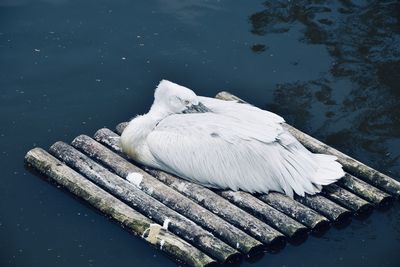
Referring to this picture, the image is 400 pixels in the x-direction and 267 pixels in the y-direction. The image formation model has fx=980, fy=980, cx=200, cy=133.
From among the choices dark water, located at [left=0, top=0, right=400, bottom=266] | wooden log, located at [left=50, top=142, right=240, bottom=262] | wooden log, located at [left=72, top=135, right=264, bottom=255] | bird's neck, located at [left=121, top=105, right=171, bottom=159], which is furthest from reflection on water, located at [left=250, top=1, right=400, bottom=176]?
wooden log, located at [left=50, top=142, right=240, bottom=262]

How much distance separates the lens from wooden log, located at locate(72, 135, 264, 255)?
324 inches

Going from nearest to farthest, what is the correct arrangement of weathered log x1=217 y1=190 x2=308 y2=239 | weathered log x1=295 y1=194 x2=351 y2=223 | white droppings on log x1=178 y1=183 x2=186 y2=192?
weathered log x1=217 y1=190 x2=308 y2=239 < weathered log x1=295 y1=194 x2=351 y2=223 < white droppings on log x1=178 y1=183 x2=186 y2=192

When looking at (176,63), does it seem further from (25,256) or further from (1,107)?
(25,256)

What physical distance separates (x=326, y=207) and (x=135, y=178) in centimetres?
176

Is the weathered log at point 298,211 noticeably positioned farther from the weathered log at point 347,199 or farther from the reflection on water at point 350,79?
the reflection on water at point 350,79

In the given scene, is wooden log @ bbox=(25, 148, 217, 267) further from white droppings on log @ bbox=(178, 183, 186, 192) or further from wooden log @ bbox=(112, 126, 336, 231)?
wooden log @ bbox=(112, 126, 336, 231)

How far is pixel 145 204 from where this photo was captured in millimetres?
8625

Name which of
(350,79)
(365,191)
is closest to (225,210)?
(365,191)

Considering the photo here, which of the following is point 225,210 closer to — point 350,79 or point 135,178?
point 135,178

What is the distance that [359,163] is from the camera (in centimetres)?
930

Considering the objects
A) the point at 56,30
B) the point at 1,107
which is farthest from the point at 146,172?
the point at 56,30

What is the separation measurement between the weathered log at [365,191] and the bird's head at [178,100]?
1.46 metres

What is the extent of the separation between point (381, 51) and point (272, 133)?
120 inches

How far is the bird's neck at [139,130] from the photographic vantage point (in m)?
9.12
